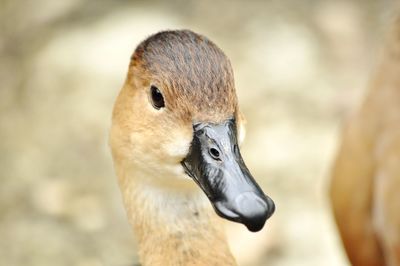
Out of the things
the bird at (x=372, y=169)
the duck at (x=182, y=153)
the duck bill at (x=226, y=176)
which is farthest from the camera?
the bird at (x=372, y=169)

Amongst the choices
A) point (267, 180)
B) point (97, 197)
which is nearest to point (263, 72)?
point (267, 180)

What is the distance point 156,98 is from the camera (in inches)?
100

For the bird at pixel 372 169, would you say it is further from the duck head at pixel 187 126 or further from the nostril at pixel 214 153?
the nostril at pixel 214 153

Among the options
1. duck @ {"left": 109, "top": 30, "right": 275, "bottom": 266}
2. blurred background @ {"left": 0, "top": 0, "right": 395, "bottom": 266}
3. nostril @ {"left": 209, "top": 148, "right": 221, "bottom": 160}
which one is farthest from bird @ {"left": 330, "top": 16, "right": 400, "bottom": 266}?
nostril @ {"left": 209, "top": 148, "right": 221, "bottom": 160}

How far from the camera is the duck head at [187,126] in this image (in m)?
2.29

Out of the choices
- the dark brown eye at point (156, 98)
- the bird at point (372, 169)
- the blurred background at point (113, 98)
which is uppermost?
the blurred background at point (113, 98)

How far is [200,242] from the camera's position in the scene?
105 inches

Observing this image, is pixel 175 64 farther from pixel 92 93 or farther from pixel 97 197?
pixel 92 93

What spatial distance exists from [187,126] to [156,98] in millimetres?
154

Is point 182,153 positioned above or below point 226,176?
above

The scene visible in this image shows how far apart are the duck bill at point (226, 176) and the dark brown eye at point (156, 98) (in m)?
0.15

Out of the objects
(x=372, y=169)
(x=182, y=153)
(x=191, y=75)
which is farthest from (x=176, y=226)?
(x=372, y=169)

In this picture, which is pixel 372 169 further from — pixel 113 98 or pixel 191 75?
pixel 113 98

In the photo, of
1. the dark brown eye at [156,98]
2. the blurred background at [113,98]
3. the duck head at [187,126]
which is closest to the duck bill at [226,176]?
the duck head at [187,126]
